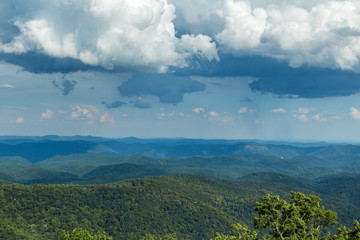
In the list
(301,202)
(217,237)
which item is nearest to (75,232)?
(217,237)

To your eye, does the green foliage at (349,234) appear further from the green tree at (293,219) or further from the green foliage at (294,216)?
the green foliage at (294,216)

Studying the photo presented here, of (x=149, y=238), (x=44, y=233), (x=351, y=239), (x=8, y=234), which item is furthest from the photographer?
(x=44, y=233)

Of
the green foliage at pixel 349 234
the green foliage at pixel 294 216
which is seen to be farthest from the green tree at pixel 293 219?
the green foliage at pixel 349 234

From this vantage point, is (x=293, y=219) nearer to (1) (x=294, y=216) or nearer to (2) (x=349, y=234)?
(1) (x=294, y=216)

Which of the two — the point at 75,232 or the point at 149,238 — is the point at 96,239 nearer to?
the point at 75,232

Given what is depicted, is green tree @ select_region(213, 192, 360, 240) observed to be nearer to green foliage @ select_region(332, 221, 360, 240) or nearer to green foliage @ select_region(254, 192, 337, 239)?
green foliage @ select_region(254, 192, 337, 239)

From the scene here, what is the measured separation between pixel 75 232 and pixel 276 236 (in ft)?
171

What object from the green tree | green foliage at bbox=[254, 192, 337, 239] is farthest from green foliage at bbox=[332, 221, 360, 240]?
green foliage at bbox=[254, 192, 337, 239]

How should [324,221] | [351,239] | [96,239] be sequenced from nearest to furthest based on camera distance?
[351,239]
[324,221]
[96,239]

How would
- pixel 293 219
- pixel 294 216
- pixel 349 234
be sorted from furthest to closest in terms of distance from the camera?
pixel 293 219 → pixel 294 216 → pixel 349 234

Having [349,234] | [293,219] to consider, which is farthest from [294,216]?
[349,234]

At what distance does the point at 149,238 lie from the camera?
10538 centimetres

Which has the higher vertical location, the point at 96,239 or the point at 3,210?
the point at 96,239

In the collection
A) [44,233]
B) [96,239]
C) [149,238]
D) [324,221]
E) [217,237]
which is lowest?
[44,233]
